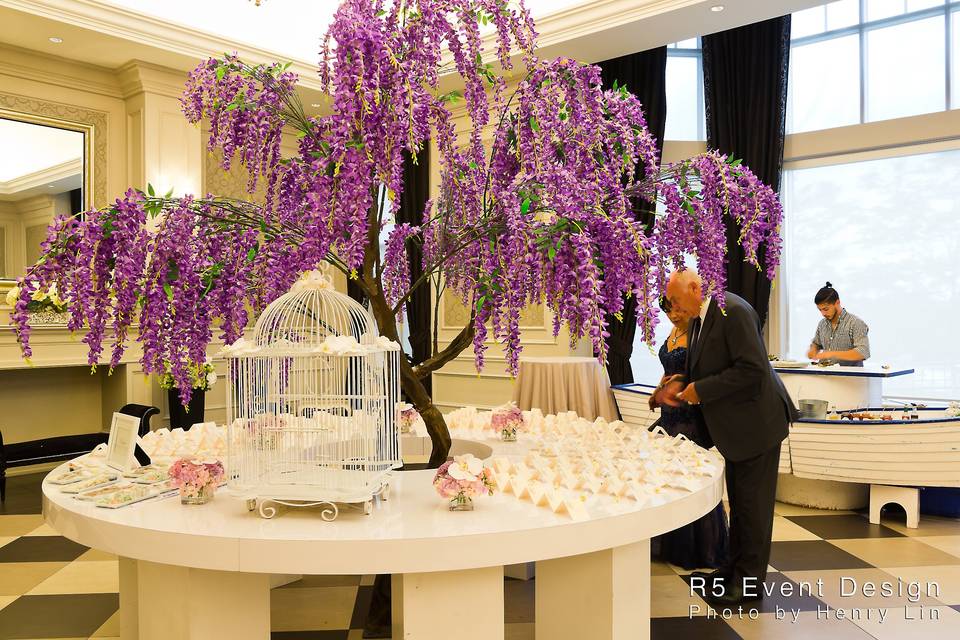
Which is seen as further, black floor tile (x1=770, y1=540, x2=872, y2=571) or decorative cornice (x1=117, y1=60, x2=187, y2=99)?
decorative cornice (x1=117, y1=60, x2=187, y2=99)

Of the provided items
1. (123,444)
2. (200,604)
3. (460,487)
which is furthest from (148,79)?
(460,487)

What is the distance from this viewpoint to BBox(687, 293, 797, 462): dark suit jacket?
300 cm

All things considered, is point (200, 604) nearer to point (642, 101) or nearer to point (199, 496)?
point (199, 496)

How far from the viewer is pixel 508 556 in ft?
5.85

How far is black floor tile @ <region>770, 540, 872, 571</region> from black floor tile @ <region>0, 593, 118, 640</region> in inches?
122

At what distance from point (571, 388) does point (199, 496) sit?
380 cm

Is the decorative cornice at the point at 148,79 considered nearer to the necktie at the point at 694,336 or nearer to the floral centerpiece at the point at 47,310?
the floral centerpiece at the point at 47,310

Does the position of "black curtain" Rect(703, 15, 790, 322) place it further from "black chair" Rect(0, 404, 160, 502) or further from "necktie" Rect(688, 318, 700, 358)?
"black chair" Rect(0, 404, 160, 502)

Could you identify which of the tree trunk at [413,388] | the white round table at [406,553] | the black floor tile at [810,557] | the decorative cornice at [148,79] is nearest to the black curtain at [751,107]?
the black floor tile at [810,557]

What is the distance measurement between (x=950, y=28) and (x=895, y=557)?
18.1 ft

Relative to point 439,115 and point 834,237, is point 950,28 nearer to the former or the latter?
point 834,237

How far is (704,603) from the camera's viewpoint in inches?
120

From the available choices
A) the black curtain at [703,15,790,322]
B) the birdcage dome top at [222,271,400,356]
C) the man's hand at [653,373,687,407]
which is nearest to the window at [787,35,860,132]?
the black curtain at [703,15,790,322]

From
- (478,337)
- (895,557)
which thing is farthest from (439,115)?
(895,557)
